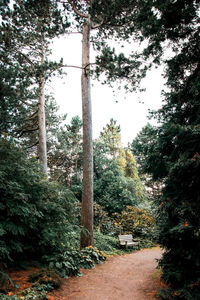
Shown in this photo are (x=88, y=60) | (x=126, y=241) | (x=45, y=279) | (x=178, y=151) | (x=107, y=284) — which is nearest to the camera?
(x=45, y=279)

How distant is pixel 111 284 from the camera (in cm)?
449

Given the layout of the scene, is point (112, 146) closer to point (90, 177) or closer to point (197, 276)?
point (90, 177)

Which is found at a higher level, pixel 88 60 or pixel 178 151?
pixel 88 60

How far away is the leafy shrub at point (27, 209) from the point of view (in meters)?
3.63

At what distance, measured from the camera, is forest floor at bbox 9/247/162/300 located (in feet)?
12.0

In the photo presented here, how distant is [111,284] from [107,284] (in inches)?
3.9

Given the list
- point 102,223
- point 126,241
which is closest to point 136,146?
point 126,241

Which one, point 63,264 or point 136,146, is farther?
point 136,146

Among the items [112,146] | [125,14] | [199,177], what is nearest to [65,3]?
[125,14]

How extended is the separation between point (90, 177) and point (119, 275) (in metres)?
3.28

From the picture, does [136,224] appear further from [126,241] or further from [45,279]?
[45,279]

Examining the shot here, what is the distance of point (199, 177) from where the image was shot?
10.7 ft

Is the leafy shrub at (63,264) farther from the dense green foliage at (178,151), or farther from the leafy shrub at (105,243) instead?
the leafy shrub at (105,243)

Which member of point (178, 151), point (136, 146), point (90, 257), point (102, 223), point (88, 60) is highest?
point (88, 60)
